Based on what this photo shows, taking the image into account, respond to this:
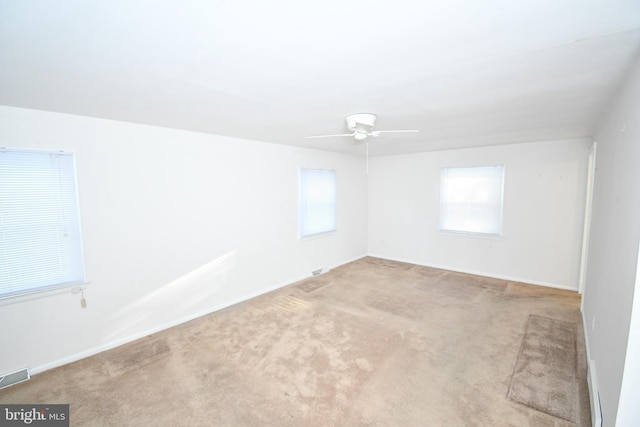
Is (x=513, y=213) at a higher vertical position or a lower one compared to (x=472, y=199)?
lower

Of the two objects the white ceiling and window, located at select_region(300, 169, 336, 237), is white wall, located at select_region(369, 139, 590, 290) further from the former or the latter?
the white ceiling

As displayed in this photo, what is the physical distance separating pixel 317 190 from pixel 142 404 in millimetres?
3852

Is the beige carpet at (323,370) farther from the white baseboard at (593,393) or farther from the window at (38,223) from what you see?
the window at (38,223)

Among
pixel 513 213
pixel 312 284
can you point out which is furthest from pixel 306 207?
pixel 513 213

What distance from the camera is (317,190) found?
524 centimetres

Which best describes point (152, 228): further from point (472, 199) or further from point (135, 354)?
point (472, 199)

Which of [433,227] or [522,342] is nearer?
[522,342]

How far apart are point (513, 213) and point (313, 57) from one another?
4662mm

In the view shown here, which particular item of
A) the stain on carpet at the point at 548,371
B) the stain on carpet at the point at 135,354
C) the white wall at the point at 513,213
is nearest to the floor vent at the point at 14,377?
the stain on carpet at the point at 135,354

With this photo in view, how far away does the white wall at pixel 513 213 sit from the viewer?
4309mm

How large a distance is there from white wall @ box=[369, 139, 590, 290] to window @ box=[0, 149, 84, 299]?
527 cm

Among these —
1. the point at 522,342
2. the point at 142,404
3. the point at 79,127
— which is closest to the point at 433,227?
the point at 522,342

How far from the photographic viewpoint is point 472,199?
5156 mm

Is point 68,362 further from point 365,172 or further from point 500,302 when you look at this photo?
point 365,172
